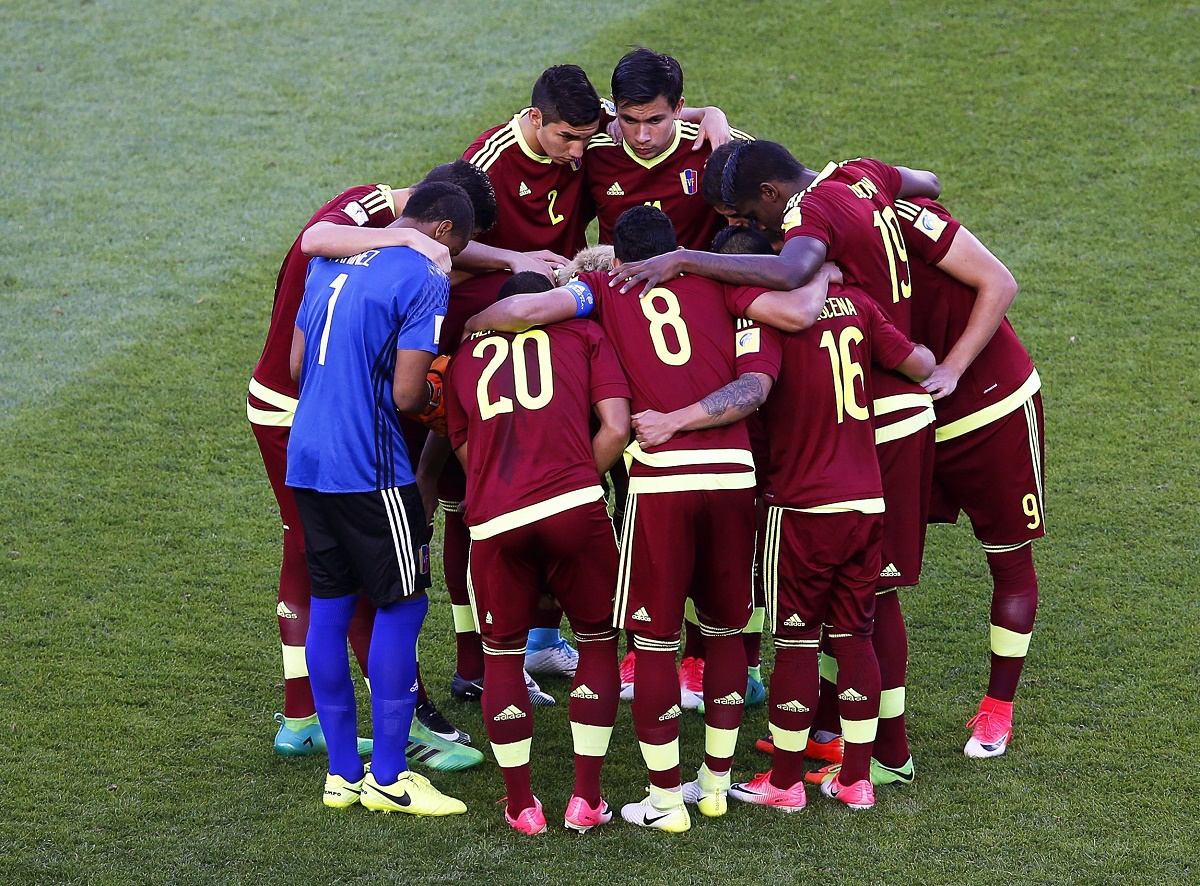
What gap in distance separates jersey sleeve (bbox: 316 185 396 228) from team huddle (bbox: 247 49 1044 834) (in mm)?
15

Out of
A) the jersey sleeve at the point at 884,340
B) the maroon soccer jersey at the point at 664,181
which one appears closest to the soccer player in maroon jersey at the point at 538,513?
the jersey sleeve at the point at 884,340

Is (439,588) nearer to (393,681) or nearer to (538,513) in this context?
(393,681)

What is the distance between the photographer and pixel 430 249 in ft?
15.0

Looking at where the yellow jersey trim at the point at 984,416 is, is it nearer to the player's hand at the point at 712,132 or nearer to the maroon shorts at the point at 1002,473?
the maroon shorts at the point at 1002,473

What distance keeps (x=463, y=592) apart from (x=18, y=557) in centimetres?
248

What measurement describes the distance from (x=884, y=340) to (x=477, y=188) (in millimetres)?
1597

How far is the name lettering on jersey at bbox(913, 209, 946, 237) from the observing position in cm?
480

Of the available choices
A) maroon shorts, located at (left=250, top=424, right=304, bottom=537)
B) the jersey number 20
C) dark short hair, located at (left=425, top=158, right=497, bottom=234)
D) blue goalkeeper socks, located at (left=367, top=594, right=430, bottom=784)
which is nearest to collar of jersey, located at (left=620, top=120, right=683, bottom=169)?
dark short hair, located at (left=425, top=158, right=497, bottom=234)

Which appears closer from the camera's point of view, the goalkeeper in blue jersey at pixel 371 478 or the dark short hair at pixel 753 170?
the goalkeeper in blue jersey at pixel 371 478

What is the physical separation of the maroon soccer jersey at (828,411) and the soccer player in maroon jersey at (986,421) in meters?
0.44

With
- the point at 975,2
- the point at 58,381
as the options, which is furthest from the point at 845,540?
the point at 975,2

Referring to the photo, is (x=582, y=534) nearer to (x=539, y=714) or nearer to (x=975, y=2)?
(x=539, y=714)

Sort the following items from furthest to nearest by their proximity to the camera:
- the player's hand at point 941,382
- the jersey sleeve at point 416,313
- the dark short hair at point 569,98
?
the dark short hair at point 569,98 → the player's hand at point 941,382 → the jersey sleeve at point 416,313

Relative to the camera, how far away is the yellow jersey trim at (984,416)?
496 cm
